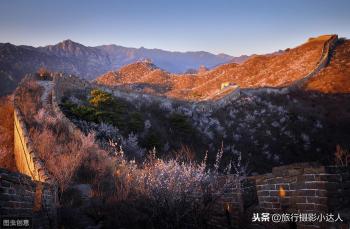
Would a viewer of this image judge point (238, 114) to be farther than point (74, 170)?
Yes

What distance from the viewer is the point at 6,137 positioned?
18.3 m

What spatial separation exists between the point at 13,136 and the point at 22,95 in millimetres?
4416

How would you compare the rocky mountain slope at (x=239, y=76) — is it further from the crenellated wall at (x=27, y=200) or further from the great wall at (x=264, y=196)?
the great wall at (x=264, y=196)

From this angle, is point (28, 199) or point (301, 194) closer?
point (301, 194)

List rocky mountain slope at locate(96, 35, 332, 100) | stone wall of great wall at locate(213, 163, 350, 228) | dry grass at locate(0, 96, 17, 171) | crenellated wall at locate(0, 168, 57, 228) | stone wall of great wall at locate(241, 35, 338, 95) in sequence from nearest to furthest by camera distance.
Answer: stone wall of great wall at locate(213, 163, 350, 228) < crenellated wall at locate(0, 168, 57, 228) < dry grass at locate(0, 96, 17, 171) < stone wall of great wall at locate(241, 35, 338, 95) < rocky mountain slope at locate(96, 35, 332, 100)

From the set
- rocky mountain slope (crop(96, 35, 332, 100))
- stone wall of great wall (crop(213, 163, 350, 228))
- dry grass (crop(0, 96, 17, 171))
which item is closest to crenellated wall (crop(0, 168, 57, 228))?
stone wall of great wall (crop(213, 163, 350, 228))

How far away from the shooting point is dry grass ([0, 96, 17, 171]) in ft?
53.2

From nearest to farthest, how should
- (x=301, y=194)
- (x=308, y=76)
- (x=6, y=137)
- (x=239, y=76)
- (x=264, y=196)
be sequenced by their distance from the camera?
(x=301, y=194), (x=264, y=196), (x=6, y=137), (x=308, y=76), (x=239, y=76)

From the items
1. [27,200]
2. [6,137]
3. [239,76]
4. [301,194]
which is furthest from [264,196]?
[239,76]

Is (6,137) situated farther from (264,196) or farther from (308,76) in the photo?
(308,76)

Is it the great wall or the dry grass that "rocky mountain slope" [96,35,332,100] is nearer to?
the dry grass

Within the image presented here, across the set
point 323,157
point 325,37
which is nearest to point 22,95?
point 323,157

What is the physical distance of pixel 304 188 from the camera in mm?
4098

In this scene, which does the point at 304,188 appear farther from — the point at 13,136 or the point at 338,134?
the point at 338,134
